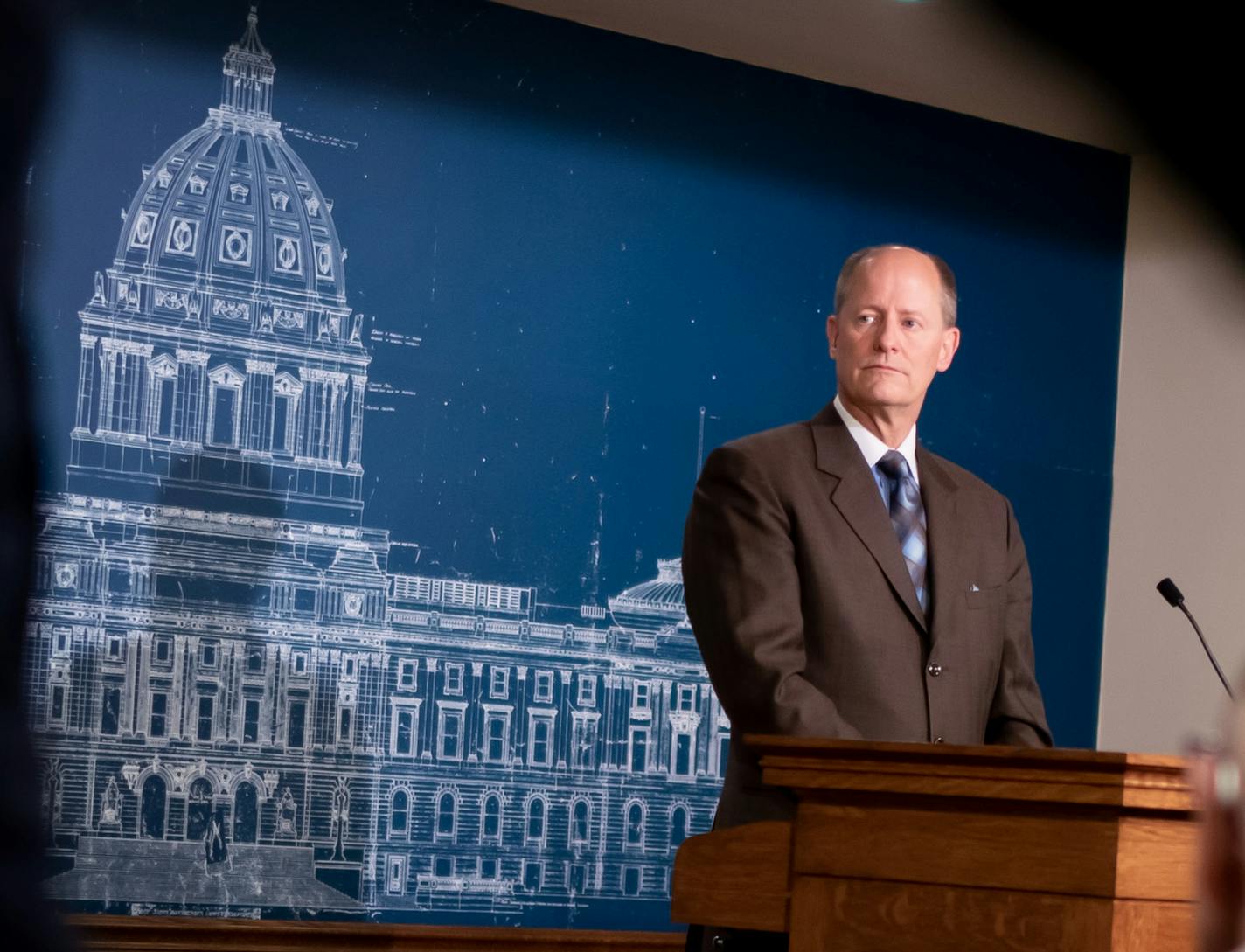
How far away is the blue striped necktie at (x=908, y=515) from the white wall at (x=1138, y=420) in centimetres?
216

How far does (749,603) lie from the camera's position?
8.37 feet

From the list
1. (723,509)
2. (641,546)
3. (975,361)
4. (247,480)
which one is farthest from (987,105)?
(723,509)

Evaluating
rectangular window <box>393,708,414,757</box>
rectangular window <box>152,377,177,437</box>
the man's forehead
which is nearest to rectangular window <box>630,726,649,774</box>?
rectangular window <box>393,708,414,757</box>

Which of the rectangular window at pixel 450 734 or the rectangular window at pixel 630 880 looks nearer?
the rectangular window at pixel 450 734

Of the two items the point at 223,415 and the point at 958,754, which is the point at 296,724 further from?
the point at 958,754

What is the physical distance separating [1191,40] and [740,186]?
16.2 feet

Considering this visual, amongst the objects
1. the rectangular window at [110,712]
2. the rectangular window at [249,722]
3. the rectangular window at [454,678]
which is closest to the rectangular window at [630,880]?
the rectangular window at [454,678]

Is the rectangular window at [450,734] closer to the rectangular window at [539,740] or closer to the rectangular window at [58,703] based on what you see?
the rectangular window at [539,740]

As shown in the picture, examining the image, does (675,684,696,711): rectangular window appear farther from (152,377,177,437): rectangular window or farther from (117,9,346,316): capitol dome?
(152,377,177,437): rectangular window

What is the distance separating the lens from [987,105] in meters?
5.45

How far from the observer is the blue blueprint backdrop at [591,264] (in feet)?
14.7

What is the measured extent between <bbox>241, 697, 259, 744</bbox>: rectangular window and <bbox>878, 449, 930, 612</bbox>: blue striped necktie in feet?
7.01

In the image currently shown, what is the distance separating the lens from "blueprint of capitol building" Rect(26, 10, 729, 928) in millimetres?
4254

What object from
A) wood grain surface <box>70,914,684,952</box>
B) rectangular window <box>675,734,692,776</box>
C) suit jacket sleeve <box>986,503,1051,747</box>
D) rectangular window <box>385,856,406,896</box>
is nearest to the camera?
suit jacket sleeve <box>986,503,1051,747</box>
